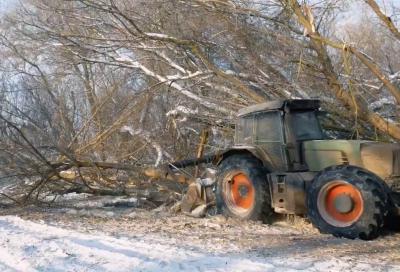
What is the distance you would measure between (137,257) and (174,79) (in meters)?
6.28

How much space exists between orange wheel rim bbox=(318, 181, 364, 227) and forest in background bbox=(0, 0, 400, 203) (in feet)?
8.61

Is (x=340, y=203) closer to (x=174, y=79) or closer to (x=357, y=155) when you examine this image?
(x=357, y=155)

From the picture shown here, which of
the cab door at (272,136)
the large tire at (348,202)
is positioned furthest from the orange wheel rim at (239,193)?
the large tire at (348,202)

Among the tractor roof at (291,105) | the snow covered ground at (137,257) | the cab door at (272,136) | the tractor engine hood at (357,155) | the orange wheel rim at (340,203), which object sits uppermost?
the tractor roof at (291,105)

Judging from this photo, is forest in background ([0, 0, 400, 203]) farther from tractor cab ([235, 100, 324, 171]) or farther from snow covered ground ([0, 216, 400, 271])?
snow covered ground ([0, 216, 400, 271])

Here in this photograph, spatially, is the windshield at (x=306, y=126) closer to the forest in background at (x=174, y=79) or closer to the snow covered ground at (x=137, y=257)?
the forest in background at (x=174, y=79)

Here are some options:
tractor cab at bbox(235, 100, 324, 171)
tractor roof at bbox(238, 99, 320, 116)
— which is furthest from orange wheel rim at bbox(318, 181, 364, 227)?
tractor roof at bbox(238, 99, 320, 116)

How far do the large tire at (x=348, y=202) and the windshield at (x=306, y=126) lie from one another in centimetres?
111

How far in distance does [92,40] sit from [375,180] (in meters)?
7.61

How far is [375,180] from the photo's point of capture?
6508mm

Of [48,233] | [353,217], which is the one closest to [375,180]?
[353,217]

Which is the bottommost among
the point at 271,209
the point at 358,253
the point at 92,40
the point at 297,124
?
the point at 358,253

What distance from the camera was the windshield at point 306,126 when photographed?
797 centimetres

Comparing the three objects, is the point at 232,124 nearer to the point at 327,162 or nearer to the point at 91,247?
the point at 327,162
